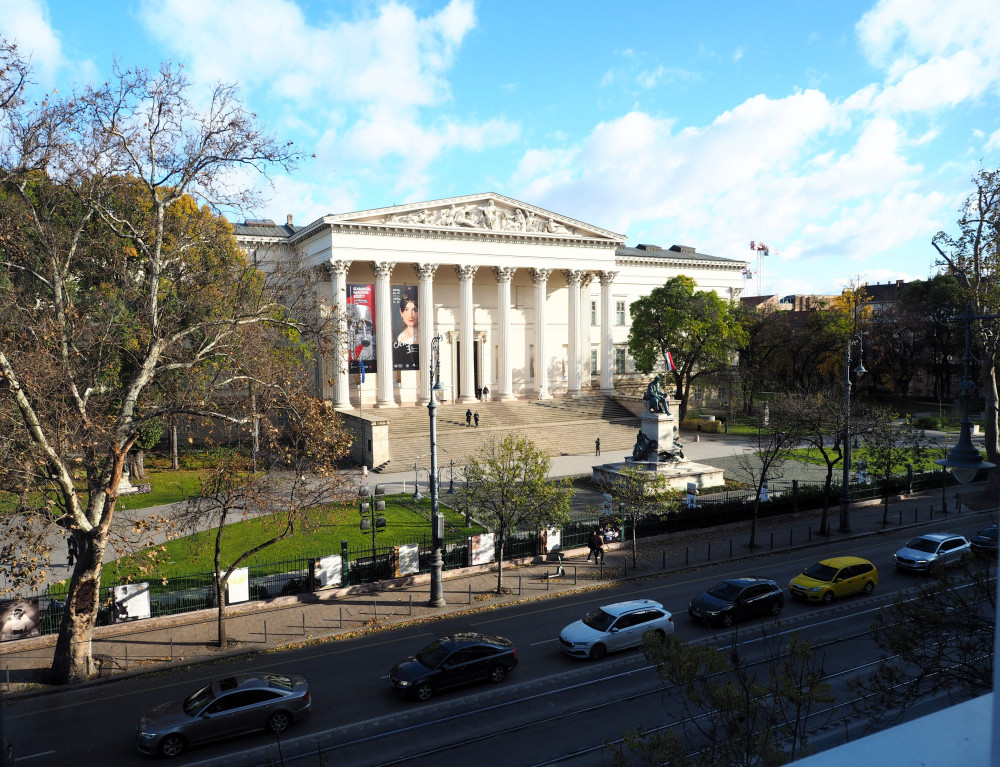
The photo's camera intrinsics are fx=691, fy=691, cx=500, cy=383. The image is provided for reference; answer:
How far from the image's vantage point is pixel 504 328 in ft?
180

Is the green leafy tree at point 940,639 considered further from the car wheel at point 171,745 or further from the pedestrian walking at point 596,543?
the pedestrian walking at point 596,543

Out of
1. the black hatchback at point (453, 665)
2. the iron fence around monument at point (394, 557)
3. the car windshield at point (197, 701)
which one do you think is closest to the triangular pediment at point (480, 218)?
the iron fence around monument at point (394, 557)

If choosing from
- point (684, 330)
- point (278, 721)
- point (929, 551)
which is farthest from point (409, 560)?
point (684, 330)

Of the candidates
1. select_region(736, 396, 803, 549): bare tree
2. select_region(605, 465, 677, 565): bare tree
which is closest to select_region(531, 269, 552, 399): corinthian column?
select_region(736, 396, 803, 549): bare tree

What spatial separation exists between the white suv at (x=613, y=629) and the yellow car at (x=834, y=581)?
17.6ft

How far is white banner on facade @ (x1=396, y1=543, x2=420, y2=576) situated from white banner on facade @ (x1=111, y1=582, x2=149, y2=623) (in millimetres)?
7528

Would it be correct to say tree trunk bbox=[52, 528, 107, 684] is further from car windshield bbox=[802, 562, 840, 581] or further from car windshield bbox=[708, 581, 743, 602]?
car windshield bbox=[802, 562, 840, 581]

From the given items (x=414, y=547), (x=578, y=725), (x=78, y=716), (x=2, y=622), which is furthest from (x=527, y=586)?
(x=2, y=622)

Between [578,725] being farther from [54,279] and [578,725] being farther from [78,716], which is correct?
[54,279]

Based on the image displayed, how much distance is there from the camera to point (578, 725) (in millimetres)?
13430

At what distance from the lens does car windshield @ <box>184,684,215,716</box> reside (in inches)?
515

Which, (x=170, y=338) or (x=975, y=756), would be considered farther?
(x=170, y=338)

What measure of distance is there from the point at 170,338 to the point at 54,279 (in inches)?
106

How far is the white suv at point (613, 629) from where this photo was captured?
55.2 feet
